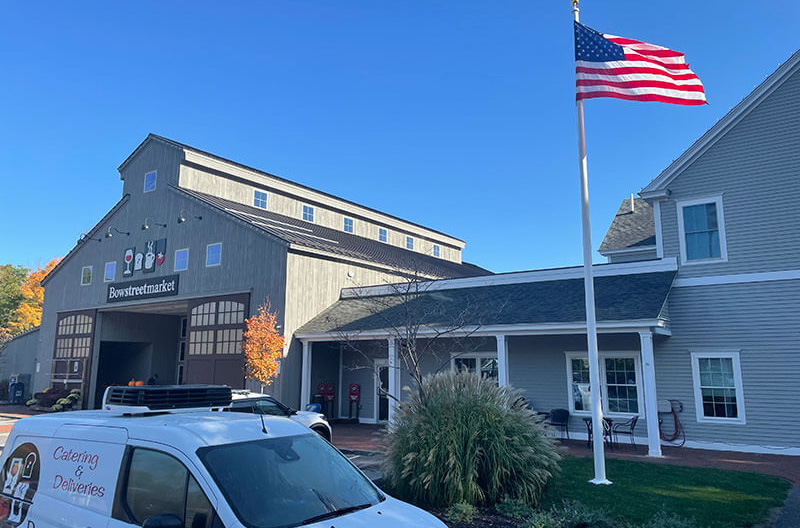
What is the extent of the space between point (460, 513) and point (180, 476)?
457 cm

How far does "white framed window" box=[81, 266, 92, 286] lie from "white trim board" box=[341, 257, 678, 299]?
14.2m

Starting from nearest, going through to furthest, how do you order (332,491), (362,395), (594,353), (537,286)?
(332,491) → (594,353) → (537,286) → (362,395)

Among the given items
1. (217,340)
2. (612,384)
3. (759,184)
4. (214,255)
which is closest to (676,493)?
(612,384)

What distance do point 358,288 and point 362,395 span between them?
413cm

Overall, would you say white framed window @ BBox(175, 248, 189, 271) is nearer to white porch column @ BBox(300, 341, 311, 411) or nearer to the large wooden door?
the large wooden door

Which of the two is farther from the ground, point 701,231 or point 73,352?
point 701,231

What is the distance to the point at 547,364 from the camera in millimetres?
16641

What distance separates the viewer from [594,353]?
9.79 meters

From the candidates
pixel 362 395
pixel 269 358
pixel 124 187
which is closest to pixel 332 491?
pixel 269 358

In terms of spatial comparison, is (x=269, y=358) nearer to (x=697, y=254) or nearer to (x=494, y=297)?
(x=494, y=297)

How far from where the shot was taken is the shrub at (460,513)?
23.7 ft

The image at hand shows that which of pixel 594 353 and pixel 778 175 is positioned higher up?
pixel 778 175

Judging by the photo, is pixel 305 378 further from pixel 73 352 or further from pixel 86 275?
pixel 86 275

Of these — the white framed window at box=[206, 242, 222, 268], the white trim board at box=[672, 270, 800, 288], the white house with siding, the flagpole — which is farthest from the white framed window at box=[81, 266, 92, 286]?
the white trim board at box=[672, 270, 800, 288]
